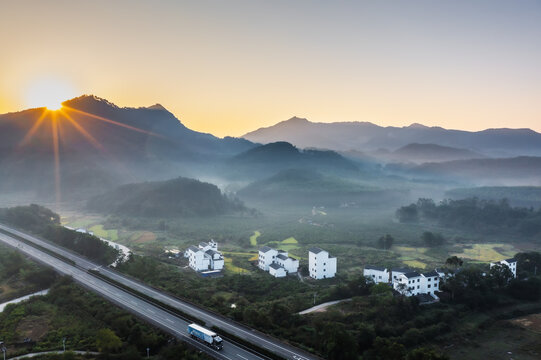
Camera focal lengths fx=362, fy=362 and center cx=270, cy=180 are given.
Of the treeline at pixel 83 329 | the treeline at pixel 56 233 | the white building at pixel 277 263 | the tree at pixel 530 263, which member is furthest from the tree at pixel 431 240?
the treeline at pixel 83 329

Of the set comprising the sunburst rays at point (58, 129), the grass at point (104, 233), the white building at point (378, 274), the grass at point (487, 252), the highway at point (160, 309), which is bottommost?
the grass at point (487, 252)

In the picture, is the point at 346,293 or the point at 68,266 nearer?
the point at 346,293

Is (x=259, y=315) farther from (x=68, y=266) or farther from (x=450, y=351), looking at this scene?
(x=68, y=266)

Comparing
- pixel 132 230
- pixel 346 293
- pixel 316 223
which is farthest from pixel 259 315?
pixel 316 223

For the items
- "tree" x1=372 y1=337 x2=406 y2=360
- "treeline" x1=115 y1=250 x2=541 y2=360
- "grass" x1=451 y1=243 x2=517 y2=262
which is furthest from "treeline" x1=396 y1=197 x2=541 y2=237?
"tree" x1=372 y1=337 x2=406 y2=360

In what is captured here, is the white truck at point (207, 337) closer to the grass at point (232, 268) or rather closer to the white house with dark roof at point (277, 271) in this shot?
the white house with dark roof at point (277, 271)

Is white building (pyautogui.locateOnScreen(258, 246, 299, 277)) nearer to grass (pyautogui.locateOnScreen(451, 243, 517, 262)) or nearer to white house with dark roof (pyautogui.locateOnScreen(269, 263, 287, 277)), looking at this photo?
white house with dark roof (pyautogui.locateOnScreen(269, 263, 287, 277))
